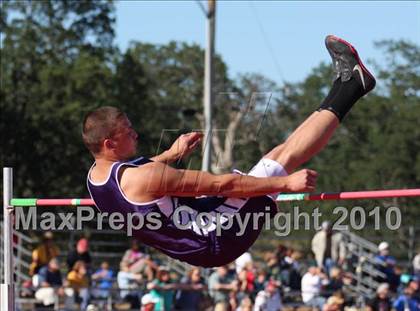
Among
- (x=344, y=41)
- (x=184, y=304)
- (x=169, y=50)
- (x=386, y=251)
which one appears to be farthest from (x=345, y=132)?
(x=344, y=41)

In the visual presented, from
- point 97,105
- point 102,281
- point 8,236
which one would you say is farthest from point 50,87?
point 8,236

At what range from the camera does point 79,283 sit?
42.7 feet

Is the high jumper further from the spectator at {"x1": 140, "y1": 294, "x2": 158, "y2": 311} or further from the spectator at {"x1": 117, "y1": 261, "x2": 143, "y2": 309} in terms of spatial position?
the spectator at {"x1": 117, "y1": 261, "x2": 143, "y2": 309}

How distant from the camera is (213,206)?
237 inches

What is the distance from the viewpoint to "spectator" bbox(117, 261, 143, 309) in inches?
530

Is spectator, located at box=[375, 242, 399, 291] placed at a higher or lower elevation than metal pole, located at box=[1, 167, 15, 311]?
lower

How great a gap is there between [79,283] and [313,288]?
9.99 ft

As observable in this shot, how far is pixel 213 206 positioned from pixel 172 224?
0.28 meters

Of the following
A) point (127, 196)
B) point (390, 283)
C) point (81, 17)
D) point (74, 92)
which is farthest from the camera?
point (81, 17)

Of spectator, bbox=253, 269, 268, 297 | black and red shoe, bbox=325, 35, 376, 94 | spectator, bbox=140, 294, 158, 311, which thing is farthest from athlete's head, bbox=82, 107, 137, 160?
spectator, bbox=253, 269, 268, 297

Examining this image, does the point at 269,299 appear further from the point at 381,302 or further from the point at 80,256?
the point at 80,256

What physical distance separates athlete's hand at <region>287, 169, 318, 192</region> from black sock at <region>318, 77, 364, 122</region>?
627 millimetres

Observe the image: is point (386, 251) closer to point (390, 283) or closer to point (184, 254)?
point (390, 283)

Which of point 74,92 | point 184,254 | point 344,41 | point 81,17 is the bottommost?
point 184,254
